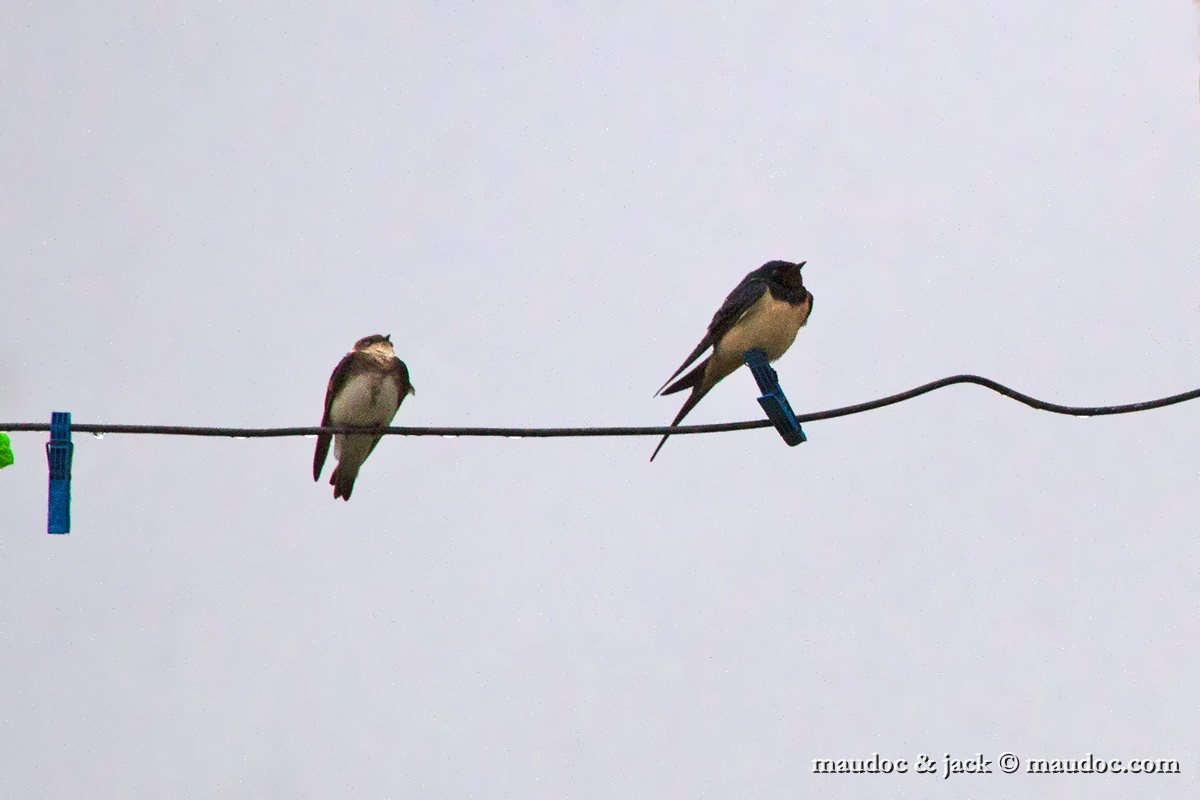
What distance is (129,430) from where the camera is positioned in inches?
192

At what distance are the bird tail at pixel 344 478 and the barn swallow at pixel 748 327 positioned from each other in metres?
1.79

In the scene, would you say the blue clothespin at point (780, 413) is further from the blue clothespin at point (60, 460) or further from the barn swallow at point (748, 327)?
the blue clothespin at point (60, 460)

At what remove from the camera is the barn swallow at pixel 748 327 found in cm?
721

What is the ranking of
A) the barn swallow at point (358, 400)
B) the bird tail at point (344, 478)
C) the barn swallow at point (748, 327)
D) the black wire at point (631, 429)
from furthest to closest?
the bird tail at point (344, 478) < the barn swallow at point (358, 400) < the barn swallow at point (748, 327) < the black wire at point (631, 429)

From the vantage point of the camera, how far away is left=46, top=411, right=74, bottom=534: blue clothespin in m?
5.10

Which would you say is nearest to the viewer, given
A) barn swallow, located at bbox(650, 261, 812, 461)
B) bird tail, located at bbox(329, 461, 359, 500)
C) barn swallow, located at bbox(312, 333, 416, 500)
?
barn swallow, located at bbox(650, 261, 812, 461)

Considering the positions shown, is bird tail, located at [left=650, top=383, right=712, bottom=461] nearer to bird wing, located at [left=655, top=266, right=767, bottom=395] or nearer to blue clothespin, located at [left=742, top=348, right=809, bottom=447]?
bird wing, located at [left=655, top=266, right=767, bottom=395]

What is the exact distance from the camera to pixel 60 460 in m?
5.13

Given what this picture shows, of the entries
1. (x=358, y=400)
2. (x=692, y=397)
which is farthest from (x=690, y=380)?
(x=358, y=400)

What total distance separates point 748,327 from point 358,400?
1.92m

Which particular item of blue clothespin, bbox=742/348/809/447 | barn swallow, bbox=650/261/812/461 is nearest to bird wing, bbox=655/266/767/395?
barn swallow, bbox=650/261/812/461

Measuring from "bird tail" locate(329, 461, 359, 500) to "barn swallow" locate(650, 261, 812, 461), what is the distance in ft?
5.88

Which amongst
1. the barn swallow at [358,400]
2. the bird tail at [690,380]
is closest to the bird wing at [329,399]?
the barn swallow at [358,400]

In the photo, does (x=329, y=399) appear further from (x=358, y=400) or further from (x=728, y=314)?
(x=728, y=314)
